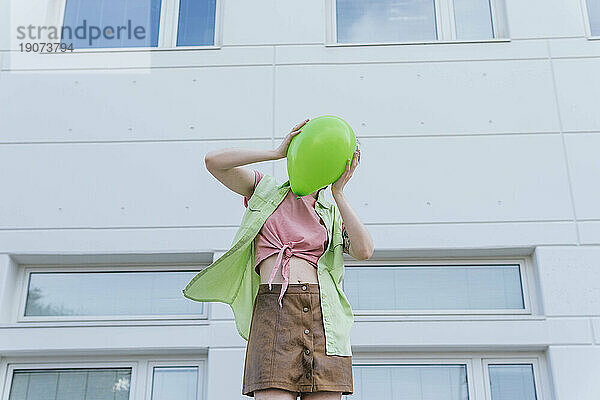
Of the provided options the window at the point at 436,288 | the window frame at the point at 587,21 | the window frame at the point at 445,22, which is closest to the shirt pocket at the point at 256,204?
the window at the point at 436,288

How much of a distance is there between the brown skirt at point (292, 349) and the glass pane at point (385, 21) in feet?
6.40

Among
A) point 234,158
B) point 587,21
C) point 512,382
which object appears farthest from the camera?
point 587,21

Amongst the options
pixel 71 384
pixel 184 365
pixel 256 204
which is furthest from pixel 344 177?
pixel 71 384

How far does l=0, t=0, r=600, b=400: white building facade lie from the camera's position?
2.95m

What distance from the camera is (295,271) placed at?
1.87 metres

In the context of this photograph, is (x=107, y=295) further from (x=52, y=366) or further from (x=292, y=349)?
(x=292, y=349)

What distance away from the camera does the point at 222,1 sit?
3537 millimetres

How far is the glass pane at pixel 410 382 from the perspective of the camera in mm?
2938

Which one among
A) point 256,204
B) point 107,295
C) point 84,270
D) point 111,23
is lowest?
point 256,204

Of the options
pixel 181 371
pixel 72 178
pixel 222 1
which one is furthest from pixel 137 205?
pixel 222 1

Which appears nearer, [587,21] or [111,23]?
[587,21]

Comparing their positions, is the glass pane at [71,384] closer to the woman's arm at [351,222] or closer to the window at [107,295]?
the window at [107,295]

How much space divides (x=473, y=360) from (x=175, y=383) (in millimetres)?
1267

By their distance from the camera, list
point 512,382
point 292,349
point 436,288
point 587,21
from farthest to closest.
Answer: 1. point 587,21
2. point 436,288
3. point 512,382
4. point 292,349
